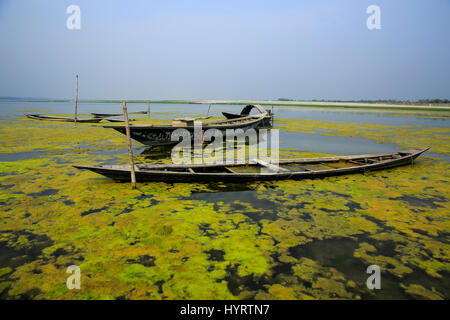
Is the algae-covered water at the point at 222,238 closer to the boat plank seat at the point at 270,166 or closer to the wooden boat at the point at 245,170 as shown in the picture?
the wooden boat at the point at 245,170

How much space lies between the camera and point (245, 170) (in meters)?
7.02

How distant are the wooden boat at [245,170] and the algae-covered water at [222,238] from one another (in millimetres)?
213

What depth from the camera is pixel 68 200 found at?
471 centimetres

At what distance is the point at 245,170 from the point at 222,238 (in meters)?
3.63

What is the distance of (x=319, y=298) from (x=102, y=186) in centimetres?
494

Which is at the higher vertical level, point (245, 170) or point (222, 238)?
point (245, 170)

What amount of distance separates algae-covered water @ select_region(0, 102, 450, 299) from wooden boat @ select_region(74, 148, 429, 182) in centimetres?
21

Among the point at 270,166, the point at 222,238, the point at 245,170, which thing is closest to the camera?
the point at 222,238

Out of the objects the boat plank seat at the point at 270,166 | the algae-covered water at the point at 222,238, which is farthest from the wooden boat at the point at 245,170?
the algae-covered water at the point at 222,238

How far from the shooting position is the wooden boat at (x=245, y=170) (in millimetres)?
5586

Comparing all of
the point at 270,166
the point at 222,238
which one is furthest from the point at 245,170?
the point at 222,238

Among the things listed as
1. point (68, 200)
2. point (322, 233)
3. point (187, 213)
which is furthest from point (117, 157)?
point (322, 233)

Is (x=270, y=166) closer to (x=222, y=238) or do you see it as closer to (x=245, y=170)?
(x=245, y=170)
